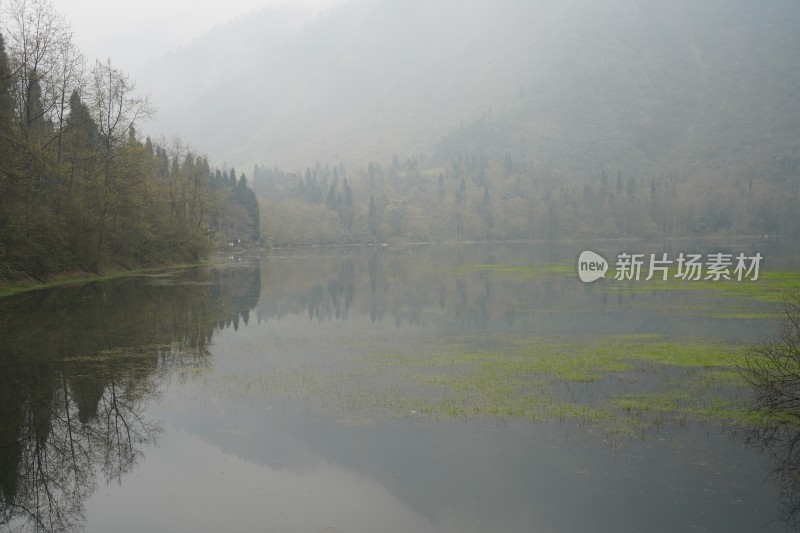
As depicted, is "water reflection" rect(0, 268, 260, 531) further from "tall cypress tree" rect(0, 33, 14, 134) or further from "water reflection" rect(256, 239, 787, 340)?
"tall cypress tree" rect(0, 33, 14, 134)

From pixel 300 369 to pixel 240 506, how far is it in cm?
1047

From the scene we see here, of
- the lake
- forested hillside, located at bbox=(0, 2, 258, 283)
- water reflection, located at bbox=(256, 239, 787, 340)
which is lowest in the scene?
the lake

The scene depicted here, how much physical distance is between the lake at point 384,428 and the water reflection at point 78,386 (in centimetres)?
6

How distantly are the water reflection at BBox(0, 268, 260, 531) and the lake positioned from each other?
65 millimetres

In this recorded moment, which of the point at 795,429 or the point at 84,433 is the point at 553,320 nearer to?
the point at 795,429

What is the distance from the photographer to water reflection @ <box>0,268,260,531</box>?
1090 centimetres

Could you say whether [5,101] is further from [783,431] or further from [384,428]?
[783,431]

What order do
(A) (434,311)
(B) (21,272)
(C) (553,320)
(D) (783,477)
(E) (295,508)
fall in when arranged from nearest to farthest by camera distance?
(E) (295,508) → (D) (783,477) → (C) (553,320) → (A) (434,311) → (B) (21,272)

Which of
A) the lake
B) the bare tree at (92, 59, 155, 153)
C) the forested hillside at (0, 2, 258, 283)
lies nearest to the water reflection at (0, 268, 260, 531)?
the lake

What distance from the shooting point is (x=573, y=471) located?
38.4 ft

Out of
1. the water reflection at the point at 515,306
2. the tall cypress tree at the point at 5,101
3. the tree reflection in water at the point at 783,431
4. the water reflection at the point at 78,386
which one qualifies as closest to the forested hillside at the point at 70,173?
the tall cypress tree at the point at 5,101

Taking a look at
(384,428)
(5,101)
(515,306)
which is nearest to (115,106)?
(5,101)

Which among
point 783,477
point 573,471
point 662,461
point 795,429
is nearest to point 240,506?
point 573,471

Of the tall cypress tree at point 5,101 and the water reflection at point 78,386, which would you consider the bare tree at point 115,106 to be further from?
the water reflection at point 78,386
